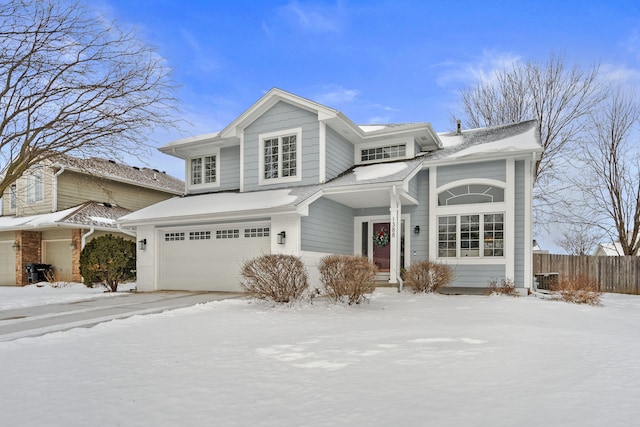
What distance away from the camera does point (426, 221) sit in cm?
1323

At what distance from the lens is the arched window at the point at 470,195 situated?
12.2 m

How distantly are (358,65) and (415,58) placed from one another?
7.81 feet

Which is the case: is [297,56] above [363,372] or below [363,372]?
above

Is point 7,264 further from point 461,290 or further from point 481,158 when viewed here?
point 481,158

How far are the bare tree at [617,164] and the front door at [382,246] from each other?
42.2ft

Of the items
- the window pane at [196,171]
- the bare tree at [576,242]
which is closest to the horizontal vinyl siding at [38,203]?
the window pane at [196,171]

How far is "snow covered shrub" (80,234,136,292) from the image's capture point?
1380cm

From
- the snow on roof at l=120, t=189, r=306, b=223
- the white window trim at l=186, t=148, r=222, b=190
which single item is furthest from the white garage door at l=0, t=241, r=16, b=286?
the white window trim at l=186, t=148, r=222, b=190

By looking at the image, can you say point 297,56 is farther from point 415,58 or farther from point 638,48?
point 638,48

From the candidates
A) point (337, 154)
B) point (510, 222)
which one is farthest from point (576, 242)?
point (337, 154)

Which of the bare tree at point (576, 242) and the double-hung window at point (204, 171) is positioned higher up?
the double-hung window at point (204, 171)

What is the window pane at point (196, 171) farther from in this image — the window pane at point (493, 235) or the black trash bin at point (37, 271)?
the window pane at point (493, 235)

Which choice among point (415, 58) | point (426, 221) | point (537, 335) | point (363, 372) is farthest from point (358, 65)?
point (363, 372)

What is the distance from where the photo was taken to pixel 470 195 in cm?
1258
